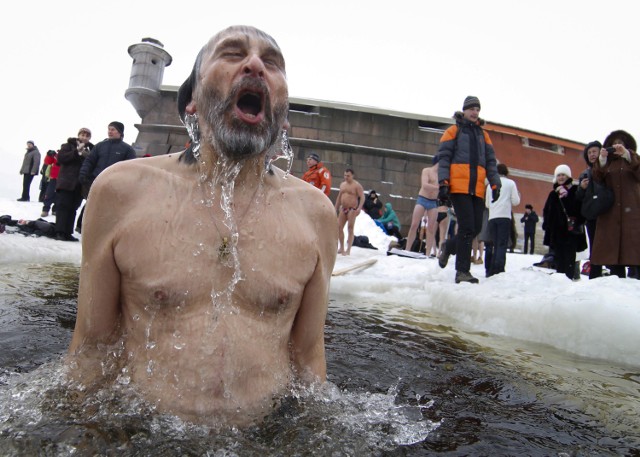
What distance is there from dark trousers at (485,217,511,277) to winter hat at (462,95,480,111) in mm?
2201

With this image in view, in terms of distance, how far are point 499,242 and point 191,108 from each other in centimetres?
589

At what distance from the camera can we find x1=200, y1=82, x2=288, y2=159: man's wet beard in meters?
1.54

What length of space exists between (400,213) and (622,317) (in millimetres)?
13478

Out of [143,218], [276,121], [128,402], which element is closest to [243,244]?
[143,218]

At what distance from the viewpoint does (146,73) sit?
16.1 meters

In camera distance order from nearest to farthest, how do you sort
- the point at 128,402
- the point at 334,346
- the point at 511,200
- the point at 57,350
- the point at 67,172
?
the point at 128,402 < the point at 57,350 < the point at 334,346 < the point at 511,200 < the point at 67,172

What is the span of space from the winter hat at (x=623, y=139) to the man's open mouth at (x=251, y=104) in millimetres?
4528

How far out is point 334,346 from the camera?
301 centimetres

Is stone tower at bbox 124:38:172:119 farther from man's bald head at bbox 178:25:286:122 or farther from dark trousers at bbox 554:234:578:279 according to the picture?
man's bald head at bbox 178:25:286:122

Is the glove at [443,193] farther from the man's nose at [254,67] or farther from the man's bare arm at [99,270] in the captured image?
the man's bare arm at [99,270]

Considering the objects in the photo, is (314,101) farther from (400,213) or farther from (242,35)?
(242,35)

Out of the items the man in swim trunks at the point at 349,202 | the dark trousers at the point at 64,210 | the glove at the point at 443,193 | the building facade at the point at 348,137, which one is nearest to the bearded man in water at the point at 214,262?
the glove at the point at 443,193

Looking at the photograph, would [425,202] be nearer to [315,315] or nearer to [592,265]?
[592,265]

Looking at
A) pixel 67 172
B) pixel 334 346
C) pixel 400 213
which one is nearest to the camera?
pixel 334 346
